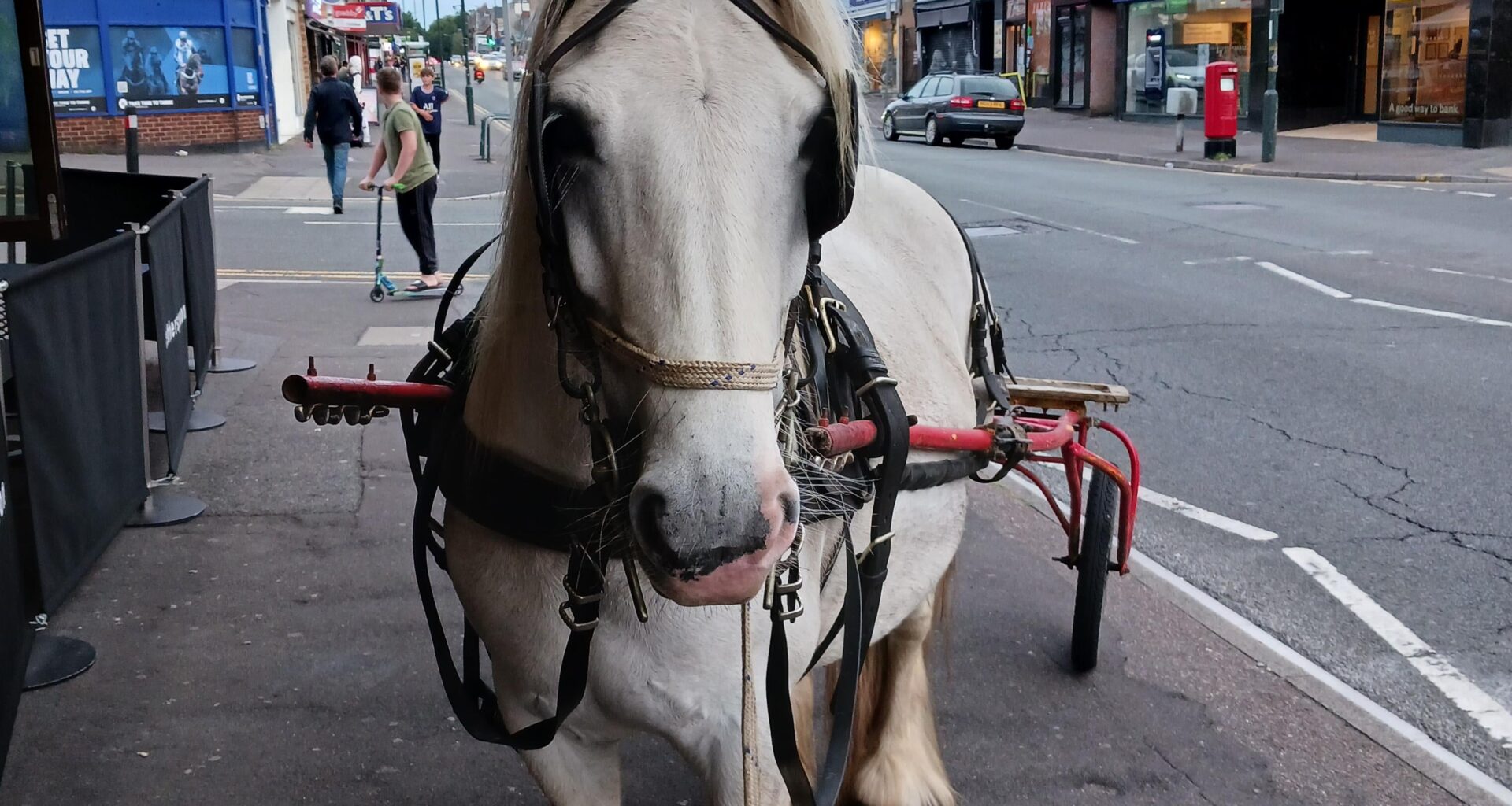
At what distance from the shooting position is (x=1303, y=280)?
11.8m

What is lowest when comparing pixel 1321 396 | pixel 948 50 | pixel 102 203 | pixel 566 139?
pixel 1321 396

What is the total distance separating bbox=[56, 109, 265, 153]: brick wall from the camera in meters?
24.2

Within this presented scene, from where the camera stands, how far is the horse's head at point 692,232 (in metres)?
1.76

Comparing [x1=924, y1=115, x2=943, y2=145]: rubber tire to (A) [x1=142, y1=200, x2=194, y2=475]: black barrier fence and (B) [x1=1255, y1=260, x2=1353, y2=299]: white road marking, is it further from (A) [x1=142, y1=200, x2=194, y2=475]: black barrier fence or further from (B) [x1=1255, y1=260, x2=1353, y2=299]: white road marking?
(A) [x1=142, y1=200, x2=194, y2=475]: black barrier fence

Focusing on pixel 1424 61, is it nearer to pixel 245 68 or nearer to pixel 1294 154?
pixel 1294 154

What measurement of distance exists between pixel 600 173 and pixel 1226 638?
378 cm

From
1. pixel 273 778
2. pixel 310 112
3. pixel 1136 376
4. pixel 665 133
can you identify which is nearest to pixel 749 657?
pixel 665 133

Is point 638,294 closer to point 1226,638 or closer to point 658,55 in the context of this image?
point 658,55

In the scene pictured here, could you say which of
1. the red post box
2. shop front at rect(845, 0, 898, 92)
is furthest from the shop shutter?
the red post box

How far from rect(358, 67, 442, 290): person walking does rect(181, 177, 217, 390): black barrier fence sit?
9.50ft

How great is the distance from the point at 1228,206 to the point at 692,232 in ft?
56.4

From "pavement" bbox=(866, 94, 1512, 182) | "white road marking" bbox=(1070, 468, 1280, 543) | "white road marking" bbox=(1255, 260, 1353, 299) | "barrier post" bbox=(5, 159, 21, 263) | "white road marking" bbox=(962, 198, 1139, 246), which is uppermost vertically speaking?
"barrier post" bbox=(5, 159, 21, 263)

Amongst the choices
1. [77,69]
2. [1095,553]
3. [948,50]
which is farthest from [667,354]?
[948,50]

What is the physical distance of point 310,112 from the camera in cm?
2086
